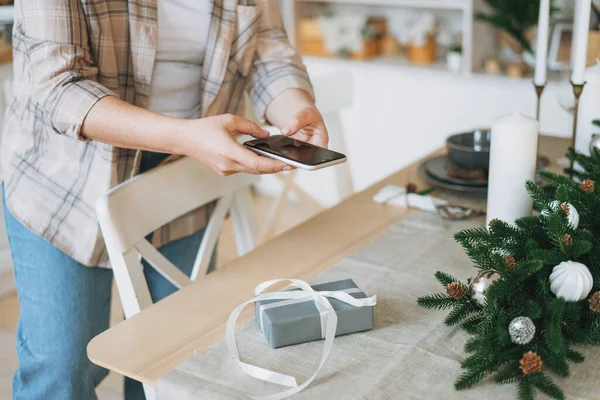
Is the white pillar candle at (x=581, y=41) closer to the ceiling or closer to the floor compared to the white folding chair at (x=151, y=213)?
closer to the ceiling

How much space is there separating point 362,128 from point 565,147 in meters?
1.53

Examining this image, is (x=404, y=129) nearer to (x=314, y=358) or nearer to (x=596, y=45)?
(x=596, y=45)

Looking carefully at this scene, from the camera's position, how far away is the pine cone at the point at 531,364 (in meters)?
0.83

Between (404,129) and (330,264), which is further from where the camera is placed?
(404,129)

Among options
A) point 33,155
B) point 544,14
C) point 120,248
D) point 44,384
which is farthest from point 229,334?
point 544,14

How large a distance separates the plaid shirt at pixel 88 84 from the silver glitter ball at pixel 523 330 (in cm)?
67

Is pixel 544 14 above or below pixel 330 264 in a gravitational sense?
above

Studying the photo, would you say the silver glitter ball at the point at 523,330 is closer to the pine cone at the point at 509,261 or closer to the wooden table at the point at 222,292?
the pine cone at the point at 509,261

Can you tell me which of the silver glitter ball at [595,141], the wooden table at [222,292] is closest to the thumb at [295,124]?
the wooden table at [222,292]

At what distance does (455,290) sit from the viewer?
983 mm

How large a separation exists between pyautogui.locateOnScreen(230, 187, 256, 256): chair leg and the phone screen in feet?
1.44

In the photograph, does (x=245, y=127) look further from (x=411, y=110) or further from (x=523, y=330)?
(x=411, y=110)

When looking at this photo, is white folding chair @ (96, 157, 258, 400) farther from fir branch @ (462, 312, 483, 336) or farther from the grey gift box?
fir branch @ (462, 312, 483, 336)

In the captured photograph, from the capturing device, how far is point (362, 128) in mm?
3205
